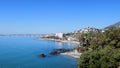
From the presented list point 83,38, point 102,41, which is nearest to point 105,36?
point 102,41

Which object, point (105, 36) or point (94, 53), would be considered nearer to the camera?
point (94, 53)

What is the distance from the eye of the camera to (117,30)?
5247cm

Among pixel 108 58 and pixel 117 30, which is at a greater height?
pixel 117 30

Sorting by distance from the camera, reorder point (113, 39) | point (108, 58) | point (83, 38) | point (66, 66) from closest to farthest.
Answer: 1. point (108, 58)
2. point (66, 66)
3. point (113, 39)
4. point (83, 38)

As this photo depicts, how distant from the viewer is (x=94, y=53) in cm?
3212

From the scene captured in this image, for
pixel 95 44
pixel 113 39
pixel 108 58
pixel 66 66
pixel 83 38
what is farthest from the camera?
pixel 83 38

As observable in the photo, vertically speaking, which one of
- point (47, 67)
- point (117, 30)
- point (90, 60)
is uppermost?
point (117, 30)

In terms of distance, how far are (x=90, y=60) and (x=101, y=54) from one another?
180 centimetres

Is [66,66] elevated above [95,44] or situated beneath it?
situated beneath

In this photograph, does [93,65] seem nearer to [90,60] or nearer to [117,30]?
[90,60]

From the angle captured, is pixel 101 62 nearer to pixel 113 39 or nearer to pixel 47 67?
pixel 47 67

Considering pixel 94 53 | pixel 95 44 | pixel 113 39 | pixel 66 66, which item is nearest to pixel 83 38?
pixel 95 44

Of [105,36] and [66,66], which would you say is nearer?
[66,66]

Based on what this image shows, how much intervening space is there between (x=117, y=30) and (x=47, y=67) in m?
18.4
